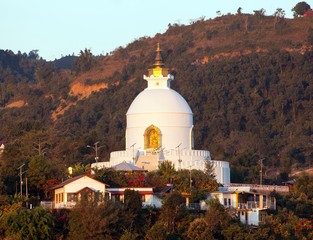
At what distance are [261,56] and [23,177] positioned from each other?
192ft

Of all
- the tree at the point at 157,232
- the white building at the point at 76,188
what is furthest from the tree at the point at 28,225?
the tree at the point at 157,232

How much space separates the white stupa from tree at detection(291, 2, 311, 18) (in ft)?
215

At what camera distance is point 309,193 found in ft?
223

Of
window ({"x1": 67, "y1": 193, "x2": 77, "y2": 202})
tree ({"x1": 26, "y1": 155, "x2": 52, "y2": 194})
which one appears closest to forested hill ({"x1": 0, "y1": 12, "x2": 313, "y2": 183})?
tree ({"x1": 26, "y1": 155, "x2": 52, "y2": 194})

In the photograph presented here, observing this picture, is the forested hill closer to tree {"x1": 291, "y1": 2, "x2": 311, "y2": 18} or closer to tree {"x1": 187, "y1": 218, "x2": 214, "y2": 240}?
tree {"x1": 291, "y1": 2, "x2": 311, "y2": 18}

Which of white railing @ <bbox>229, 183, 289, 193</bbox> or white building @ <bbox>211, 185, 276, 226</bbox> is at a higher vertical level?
white railing @ <bbox>229, 183, 289, 193</bbox>

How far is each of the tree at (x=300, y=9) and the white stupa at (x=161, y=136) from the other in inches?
2584

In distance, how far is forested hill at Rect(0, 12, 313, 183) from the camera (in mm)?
103688

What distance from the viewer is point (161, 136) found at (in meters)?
70.8

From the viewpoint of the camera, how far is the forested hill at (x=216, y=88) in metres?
104

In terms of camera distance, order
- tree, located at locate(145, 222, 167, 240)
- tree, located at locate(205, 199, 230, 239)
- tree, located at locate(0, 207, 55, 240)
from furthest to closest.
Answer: tree, located at locate(205, 199, 230, 239) < tree, located at locate(145, 222, 167, 240) < tree, located at locate(0, 207, 55, 240)

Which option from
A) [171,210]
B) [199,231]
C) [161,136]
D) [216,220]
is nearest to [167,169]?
[161,136]

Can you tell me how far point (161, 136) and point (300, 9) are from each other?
6790cm

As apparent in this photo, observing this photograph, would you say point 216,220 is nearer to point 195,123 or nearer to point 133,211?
point 133,211
